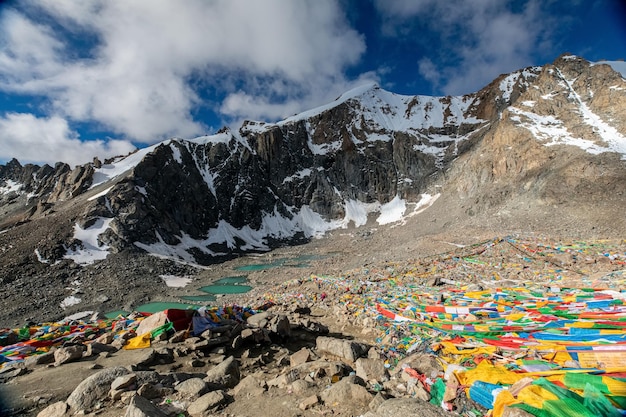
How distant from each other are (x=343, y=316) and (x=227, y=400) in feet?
25.9

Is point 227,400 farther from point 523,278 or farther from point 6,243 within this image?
point 6,243

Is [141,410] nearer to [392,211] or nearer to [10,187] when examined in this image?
[392,211]

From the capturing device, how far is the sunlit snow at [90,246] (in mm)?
39562

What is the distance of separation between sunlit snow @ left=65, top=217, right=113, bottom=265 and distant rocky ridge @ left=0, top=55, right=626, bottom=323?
269 mm

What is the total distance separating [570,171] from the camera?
38.3 m

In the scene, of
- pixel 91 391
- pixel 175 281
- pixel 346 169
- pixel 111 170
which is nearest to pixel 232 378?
pixel 91 391

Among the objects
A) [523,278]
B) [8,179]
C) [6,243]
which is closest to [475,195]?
[523,278]

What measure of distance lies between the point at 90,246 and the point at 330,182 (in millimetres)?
66983

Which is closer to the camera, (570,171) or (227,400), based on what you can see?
(227,400)

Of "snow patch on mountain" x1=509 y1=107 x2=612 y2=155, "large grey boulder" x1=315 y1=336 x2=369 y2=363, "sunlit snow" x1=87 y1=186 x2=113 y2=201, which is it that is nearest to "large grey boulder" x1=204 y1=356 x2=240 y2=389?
"large grey boulder" x1=315 y1=336 x2=369 y2=363

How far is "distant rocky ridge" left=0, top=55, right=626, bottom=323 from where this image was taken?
36500mm

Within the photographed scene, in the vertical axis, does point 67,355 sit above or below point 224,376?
above

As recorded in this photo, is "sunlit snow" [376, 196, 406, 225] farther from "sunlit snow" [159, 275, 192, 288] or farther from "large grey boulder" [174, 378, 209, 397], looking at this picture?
"large grey boulder" [174, 378, 209, 397]

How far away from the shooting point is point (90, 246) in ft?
140
